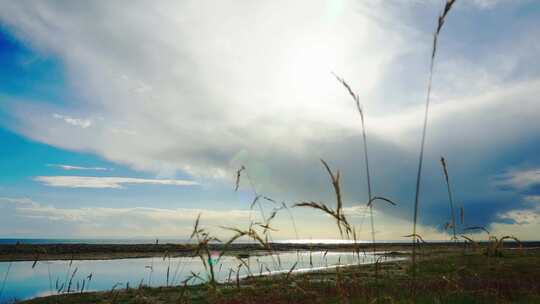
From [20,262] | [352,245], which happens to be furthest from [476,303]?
[20,262]

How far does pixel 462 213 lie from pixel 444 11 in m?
2.09

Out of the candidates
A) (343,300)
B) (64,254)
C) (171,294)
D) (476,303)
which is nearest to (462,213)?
(343,300)

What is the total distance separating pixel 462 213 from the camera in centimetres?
370

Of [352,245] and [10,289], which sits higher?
[352,245]

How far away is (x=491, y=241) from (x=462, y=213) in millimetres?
359

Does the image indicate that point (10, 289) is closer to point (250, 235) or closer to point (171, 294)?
point (171, 294)

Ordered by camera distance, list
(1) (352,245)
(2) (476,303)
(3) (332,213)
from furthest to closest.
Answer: (2) (476,303) → (1) (352,245) → (3) (332,213)

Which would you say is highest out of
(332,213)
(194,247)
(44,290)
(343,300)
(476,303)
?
(332,213)

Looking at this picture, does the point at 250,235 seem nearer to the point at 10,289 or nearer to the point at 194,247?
the point at 194,247

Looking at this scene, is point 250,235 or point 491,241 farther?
point 491,241

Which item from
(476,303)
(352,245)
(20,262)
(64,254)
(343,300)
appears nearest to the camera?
(343,300)

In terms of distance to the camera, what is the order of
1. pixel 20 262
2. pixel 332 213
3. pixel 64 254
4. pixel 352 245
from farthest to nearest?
pixel 64 254 → pixel 20 262 → pixel 352 245 → pixel 332 213

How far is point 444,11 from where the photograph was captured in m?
2.38

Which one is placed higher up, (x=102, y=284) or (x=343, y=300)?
(x=343, y=300)
